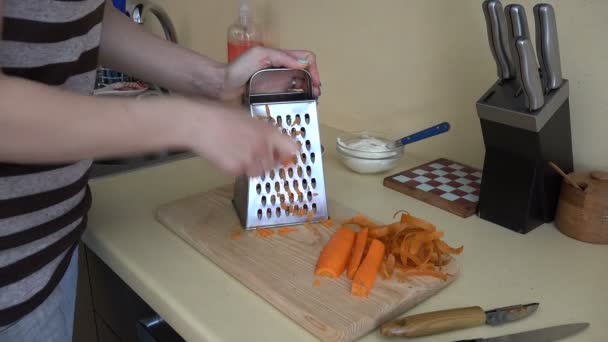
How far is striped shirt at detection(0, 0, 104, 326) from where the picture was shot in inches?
24.4

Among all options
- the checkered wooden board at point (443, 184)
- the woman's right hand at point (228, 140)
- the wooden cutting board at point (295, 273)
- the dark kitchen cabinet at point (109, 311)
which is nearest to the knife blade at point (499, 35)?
the checkered wooden board at point (443, 184)

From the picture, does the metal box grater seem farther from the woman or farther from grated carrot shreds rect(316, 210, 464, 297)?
the woman

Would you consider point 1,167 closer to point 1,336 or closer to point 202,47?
point 1,336

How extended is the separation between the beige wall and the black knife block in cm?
9

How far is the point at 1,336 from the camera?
2.34 feet

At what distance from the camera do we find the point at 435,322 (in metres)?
0.69

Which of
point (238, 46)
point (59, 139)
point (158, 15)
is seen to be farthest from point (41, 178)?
point (158, 15)

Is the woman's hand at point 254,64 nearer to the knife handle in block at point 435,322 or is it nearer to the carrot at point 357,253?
the carrot at point 357,253

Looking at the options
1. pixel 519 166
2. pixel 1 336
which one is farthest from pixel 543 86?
pixel 1 336

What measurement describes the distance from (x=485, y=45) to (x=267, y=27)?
681mm

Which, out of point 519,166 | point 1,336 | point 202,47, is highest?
point 202,47

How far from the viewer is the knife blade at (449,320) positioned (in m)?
0.68

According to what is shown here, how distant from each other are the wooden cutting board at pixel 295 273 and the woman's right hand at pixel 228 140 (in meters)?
0.21

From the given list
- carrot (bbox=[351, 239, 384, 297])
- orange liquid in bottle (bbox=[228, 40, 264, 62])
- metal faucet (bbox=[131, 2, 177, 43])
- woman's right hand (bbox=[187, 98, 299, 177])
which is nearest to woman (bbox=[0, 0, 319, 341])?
woman's right hand (bbox=[187, 98, 299, 177])
